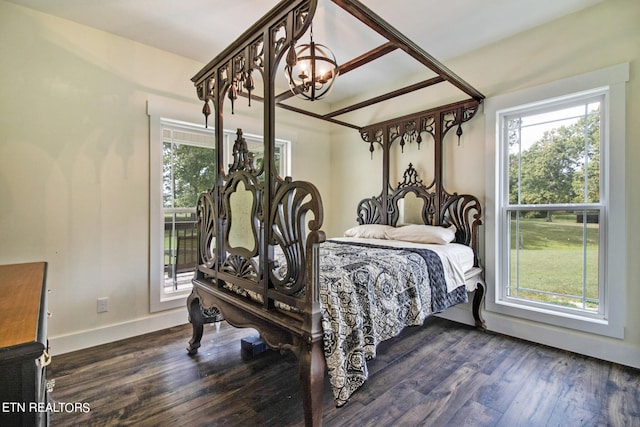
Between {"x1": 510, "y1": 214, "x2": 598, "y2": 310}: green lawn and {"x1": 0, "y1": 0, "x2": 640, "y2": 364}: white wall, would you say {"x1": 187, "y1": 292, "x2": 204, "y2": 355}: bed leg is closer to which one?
{"x1": 0, "y1": 0, "x2": 640, "y2": 364}: white wall

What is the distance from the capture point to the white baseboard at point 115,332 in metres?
2.48

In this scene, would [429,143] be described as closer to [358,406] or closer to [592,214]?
[592,214]

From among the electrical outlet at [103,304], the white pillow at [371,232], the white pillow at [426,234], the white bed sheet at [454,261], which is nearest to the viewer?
the white bed sheet at [454,261]

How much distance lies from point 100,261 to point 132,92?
1.61m

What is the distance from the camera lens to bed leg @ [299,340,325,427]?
54.9 inches

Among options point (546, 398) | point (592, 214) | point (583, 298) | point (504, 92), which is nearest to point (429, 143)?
point (504, 92)

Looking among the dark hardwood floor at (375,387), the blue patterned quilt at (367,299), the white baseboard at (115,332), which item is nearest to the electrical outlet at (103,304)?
the white baseboard at (115,332)

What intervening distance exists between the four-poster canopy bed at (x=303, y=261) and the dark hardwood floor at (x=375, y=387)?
384mm

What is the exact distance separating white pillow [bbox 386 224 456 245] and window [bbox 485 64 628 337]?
0.43 meters

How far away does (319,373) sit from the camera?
1.43 metres

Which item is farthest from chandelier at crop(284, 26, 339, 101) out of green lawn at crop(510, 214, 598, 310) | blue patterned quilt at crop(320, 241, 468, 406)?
green lawn at crop(510, 214, 598, 310)

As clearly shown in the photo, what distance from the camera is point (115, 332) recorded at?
2721mm

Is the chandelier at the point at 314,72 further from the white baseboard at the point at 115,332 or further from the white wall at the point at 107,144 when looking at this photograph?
the white baseboard at the point at 115,332

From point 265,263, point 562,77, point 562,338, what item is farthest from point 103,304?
point 562,77
